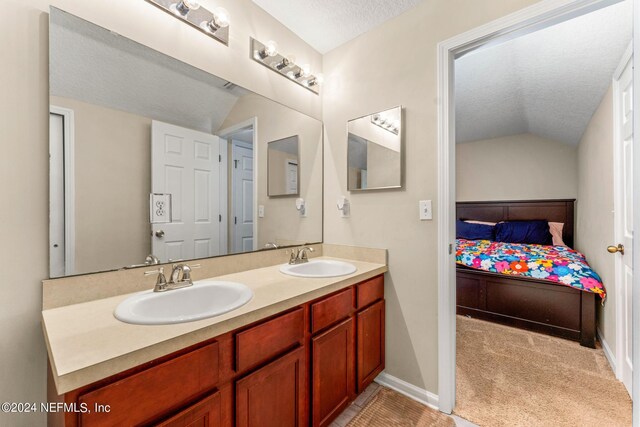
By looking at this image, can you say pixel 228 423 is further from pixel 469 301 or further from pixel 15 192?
pixel 469 301

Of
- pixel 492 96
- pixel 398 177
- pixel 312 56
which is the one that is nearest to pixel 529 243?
pixel 492 96

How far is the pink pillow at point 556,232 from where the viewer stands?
3.82 m

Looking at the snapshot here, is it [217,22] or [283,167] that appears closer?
[217,22]

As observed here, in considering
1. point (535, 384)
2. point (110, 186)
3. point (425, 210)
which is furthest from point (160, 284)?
point (535, 384)

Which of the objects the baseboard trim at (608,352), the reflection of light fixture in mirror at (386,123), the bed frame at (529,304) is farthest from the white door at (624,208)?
the reflection of light fixture in mirror at (386,123)

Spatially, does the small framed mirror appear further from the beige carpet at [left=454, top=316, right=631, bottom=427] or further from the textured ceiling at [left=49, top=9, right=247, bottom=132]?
the beige carpet at [left=454, top=316, right=631, bottom=427]

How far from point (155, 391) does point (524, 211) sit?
16.7 feet

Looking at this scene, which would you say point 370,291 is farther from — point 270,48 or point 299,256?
point 270,48

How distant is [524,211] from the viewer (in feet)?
14.0

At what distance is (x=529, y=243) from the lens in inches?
151

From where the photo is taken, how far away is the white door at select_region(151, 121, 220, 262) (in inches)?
53.1

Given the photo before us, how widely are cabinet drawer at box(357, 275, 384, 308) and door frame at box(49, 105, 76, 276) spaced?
1.35 metres

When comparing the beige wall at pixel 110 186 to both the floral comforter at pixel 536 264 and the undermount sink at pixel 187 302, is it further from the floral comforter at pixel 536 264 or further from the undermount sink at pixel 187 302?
the floral comforter at pixel 536 264

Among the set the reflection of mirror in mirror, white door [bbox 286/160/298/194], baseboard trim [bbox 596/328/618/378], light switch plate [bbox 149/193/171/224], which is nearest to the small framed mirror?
white door [bbox 286/160/298/194]
